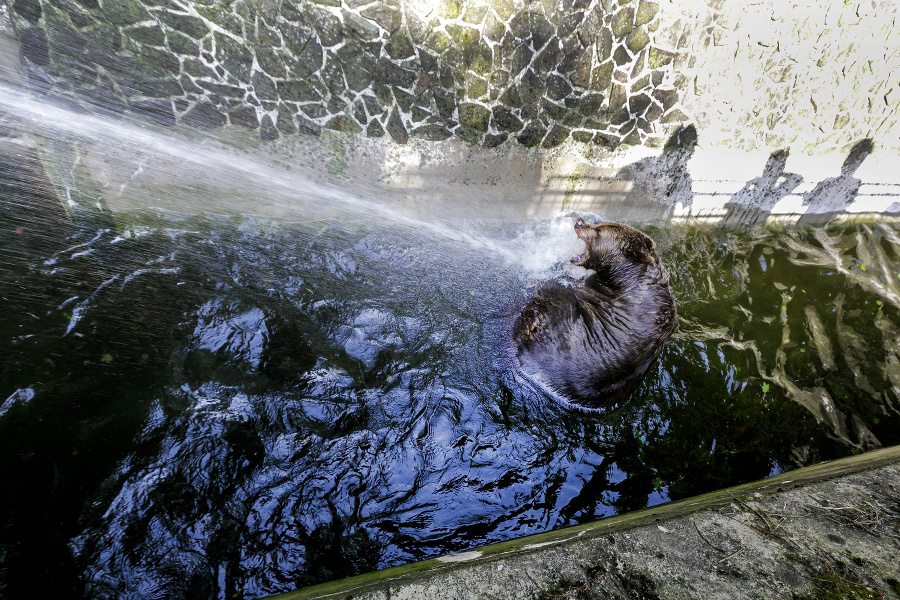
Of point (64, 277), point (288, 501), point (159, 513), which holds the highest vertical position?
point (64, 277)

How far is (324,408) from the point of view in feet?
12.2

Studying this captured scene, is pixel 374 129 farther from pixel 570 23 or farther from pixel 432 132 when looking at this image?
pixel 570 23

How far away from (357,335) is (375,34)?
14.7 feet

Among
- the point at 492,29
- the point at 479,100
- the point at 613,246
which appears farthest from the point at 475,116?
the point at 613,246

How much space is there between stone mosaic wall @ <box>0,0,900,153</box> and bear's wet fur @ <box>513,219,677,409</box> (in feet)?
11.4

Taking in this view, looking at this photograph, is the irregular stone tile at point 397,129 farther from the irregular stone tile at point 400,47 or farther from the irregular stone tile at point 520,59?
the irregular stone tile at point 520,59

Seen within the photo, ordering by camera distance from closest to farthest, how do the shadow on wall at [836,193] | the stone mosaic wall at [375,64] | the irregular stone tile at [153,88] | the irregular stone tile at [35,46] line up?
the irregular stone tile at [35,46] < the stone mosaic wall at [375,64] < the irregular stone tile at [153,88] < the shadow on wall at [836,193]

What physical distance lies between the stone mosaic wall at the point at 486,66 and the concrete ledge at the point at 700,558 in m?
6.13

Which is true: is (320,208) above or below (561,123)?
below

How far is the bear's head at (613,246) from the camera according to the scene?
14.1 ft

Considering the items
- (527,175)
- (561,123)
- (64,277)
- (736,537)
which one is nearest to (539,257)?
(527,175)

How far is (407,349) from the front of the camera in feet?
14.4

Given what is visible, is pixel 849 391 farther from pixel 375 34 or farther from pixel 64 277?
pixel 64 277

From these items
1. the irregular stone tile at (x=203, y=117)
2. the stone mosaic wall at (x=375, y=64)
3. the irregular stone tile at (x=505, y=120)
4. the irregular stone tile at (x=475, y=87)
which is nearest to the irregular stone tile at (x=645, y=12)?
the stone mosaic wall at (x=375, y=64)
